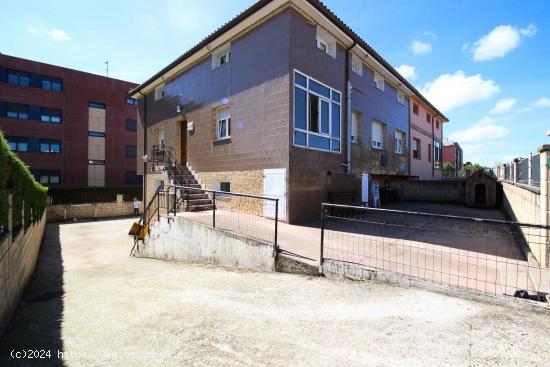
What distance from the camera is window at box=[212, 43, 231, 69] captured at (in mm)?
11817

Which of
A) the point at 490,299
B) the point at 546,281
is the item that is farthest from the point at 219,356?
the point at 546,281

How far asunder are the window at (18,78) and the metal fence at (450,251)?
3303 cm

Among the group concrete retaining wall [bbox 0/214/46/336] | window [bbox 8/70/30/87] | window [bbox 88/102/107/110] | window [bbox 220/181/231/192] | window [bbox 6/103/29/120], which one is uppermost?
window [bbox 8/70/30/87]

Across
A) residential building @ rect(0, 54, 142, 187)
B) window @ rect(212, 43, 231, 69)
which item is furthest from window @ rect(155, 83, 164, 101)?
residential building @ rect(0, 54, 142, 187)

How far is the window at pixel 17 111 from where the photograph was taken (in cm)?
2641

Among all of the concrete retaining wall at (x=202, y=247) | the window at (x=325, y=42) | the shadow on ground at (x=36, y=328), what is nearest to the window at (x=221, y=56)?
the window at (x=325, y=42)

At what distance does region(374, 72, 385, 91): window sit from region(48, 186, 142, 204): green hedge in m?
25.8

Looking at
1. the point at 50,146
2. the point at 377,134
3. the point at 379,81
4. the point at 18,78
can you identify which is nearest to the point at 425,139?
the point at 377,134

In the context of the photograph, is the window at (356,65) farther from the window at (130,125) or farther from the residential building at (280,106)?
the window at (130,125)

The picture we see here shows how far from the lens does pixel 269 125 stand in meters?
9.91

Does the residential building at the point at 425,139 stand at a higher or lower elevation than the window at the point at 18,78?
lower

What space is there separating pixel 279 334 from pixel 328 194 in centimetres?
821

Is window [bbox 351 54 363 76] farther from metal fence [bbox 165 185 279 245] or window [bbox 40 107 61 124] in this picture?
window [bbox 40 107 61 124]

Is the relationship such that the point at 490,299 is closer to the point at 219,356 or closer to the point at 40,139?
the point at 219,356
